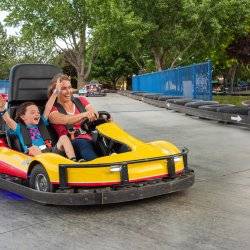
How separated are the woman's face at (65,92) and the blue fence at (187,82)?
458 inches

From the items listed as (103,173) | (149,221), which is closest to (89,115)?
(103,173)

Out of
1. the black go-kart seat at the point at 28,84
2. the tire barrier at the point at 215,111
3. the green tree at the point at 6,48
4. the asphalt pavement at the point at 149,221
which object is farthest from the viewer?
the green tree at the point at 6,48

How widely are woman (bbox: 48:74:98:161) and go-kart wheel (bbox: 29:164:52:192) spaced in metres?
0.55

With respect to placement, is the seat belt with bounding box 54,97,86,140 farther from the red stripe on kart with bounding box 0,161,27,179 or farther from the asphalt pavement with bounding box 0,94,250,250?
the asphalt pavement with bounding box 0,94,250,250

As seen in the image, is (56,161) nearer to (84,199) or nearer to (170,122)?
(84,199)

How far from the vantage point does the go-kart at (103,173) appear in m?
4.67

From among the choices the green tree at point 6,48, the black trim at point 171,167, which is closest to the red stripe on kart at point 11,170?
the black trim at point 171,167

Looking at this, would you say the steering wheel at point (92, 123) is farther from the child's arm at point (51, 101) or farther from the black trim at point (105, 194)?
the black trim at point (105, 194)

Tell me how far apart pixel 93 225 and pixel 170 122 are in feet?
31.3

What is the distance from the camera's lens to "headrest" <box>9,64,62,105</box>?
6.36m

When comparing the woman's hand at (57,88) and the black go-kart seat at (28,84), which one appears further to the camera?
the black go-kart seat at (28,84)

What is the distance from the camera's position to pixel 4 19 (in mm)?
49500

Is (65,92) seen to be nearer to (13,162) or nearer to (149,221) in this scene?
(13,162)

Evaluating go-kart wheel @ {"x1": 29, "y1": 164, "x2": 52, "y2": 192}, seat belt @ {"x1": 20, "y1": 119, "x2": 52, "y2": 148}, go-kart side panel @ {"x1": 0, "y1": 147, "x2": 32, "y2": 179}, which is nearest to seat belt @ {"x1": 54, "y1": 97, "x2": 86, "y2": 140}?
seat belt @ {"x1": 20, "y1": 119, "x2": 52, "y2": 148}
